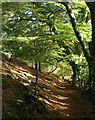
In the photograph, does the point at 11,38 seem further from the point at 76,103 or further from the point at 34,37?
the point at 76,103

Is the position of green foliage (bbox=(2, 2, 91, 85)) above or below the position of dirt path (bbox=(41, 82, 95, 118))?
above

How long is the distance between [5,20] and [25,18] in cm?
126

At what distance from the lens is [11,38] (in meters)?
12.3

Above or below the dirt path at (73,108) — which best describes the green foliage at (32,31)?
above

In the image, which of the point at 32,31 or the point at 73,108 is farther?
the point at 73,108

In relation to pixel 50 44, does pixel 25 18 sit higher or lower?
higher

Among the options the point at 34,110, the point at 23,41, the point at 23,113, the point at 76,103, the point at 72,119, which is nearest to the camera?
the point at 23,113

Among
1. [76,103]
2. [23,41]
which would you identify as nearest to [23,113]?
[23,41]

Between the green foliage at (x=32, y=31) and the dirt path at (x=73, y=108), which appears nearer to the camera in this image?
the green foliage at (x=32, y=31)

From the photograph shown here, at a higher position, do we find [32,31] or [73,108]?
[32,31]

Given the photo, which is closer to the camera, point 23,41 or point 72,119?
point 72,119

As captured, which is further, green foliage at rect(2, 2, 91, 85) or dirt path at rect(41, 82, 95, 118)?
dirt path at rect(41, 82, 95, 118)

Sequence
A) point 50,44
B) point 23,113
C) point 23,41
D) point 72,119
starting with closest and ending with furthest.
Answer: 1. point 23,113
2. point 72,119
3. point 23,41
4. point 50,44

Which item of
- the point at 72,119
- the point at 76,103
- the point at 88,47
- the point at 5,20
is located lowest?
the point at 76,103
